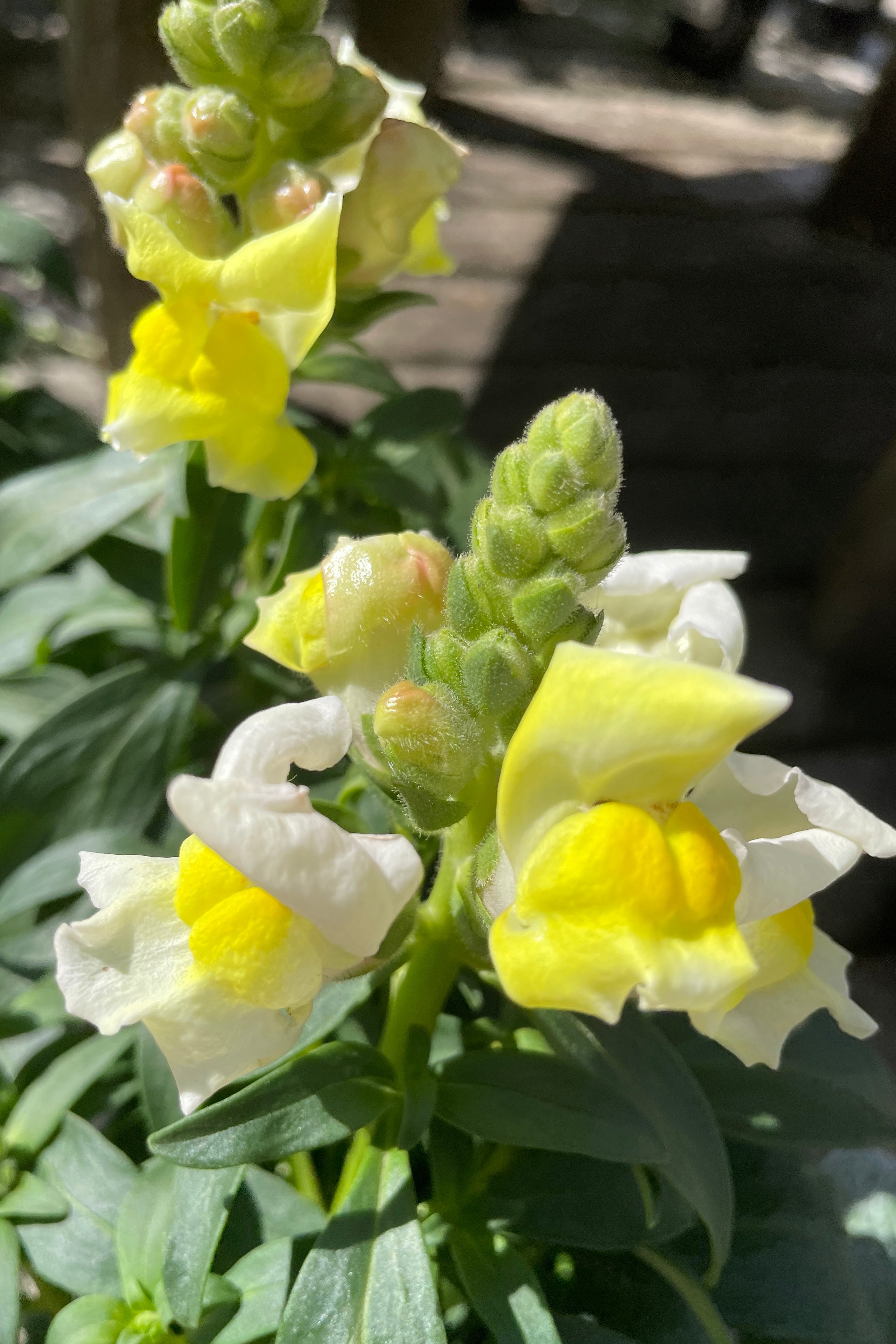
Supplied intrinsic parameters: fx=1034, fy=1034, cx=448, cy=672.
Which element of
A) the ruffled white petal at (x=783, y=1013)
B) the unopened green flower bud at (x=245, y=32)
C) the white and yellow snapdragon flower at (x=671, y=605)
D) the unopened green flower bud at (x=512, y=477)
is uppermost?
the unopened green flower bud at (x=245, y=32)

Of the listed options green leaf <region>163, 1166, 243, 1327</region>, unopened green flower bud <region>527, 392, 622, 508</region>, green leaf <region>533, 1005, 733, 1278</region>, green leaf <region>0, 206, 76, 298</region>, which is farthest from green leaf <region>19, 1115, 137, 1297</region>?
green leaf <region>0, 206, 76, 298</region>

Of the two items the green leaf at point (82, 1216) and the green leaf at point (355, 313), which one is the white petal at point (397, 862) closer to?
the green leaf at point (82, 1216)

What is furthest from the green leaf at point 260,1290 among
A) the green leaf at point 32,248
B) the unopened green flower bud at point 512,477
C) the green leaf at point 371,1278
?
the green leaf at point 32,248

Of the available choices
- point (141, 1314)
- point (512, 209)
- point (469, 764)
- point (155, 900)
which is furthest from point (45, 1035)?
point (512, 209)

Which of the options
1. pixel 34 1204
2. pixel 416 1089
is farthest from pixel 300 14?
pixel 34 1204

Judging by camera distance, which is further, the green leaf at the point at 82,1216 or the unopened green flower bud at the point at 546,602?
the green leaf at the point at 82,1216

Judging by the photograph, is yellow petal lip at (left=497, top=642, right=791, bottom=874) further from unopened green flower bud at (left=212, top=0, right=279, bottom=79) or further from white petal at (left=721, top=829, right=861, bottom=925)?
unopened green flower bud at (left=212, top=0, right=279, bottom=79)
